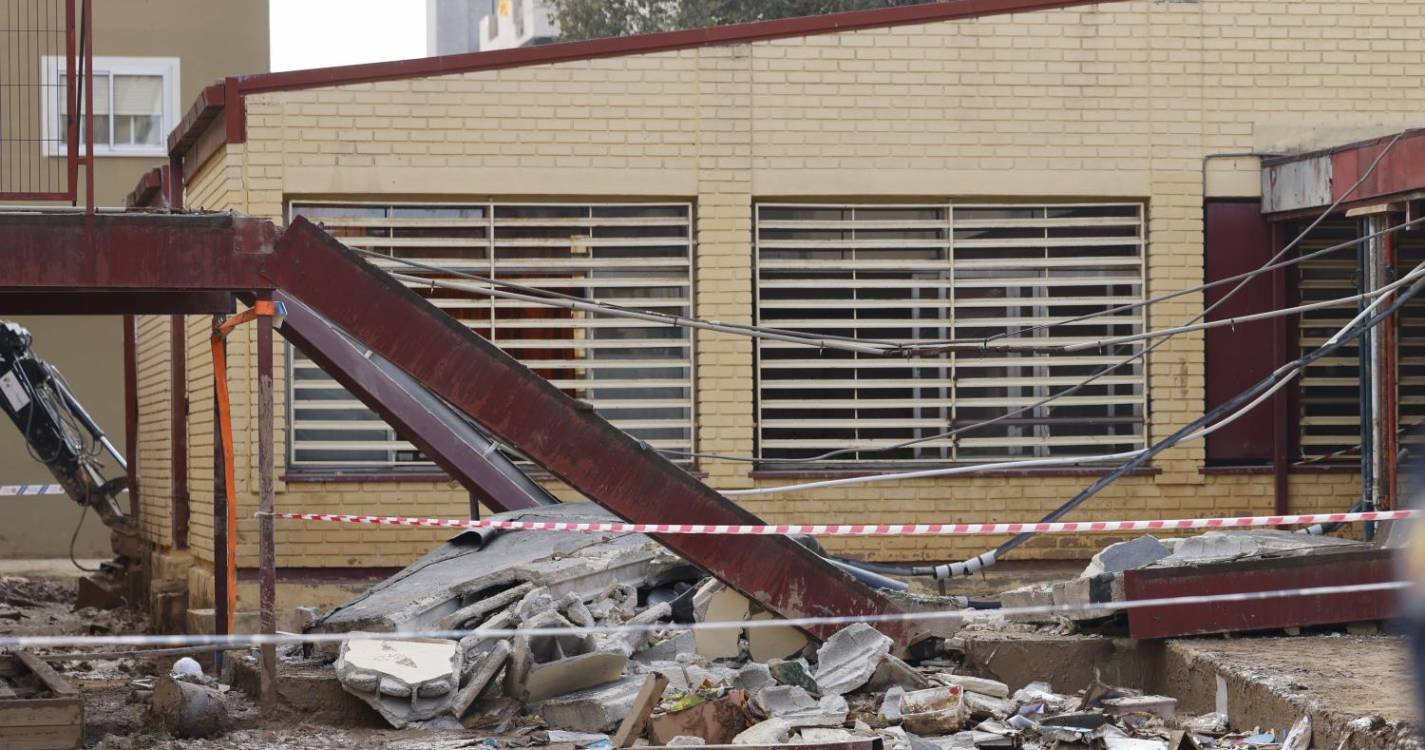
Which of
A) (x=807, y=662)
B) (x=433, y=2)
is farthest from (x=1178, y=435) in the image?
(x=433, y=2)

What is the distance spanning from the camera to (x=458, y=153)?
46.8ft

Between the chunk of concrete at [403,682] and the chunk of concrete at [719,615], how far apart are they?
63.6 inches

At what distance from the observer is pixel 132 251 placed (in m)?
10.2

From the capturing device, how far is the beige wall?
25.5 metres

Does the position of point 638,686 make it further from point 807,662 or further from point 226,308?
point 226,308

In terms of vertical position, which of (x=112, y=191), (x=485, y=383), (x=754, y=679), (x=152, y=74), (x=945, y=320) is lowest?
(x=754, y=679)

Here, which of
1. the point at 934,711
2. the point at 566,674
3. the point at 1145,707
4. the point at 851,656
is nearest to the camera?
the point at 934,711

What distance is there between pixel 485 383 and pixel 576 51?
184 inches

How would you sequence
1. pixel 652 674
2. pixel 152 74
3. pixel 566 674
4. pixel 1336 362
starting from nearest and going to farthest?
pixel 652 674 < pixel 566 674 < pixel 1336 362 < pixel 152 74

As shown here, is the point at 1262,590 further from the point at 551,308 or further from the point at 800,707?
the point at 551,308

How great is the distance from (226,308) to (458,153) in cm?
302

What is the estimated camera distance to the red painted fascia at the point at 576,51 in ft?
45.8

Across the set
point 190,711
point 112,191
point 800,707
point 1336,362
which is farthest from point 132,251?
point 112,191

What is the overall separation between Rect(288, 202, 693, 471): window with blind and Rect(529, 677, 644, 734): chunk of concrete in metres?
4.85
